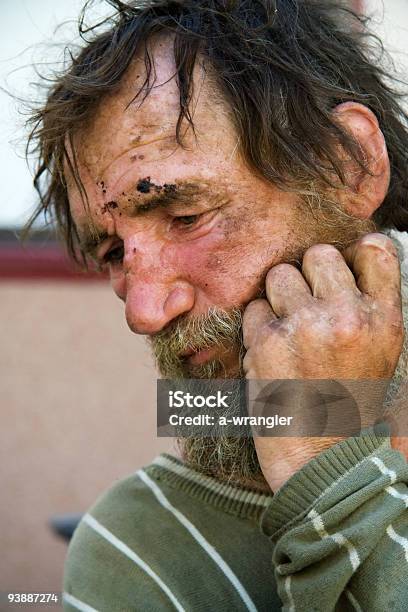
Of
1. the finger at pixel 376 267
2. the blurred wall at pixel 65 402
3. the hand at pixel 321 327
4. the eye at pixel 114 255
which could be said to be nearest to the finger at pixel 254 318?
the hand at pixel 321 327

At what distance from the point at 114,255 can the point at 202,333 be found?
17.5 inches

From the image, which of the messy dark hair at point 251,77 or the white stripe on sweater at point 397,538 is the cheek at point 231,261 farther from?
the white stripe on sweater at point 397,538

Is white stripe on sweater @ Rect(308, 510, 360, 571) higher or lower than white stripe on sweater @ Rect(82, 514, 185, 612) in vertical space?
higher

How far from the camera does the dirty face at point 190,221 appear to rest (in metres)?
2.22

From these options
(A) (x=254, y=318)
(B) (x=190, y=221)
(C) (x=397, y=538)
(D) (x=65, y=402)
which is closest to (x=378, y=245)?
(A) (x=254, y=318)

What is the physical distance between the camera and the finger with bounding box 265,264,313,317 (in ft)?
6.98

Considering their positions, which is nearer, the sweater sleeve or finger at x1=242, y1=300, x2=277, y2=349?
the sweater sleeve

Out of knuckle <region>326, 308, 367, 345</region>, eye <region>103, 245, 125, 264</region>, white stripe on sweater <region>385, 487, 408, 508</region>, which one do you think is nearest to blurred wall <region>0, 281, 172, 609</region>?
eye <region>103, 245, 125, 264</region>

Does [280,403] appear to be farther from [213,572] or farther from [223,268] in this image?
[213,572]

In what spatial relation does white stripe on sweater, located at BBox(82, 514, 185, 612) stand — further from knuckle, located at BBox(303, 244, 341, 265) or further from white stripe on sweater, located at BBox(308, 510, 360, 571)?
knuckle, located at BBox(303, 244, 341, 265)

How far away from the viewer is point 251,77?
2330 millimetres

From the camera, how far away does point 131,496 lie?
2584mm

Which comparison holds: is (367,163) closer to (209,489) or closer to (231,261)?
(231,261)

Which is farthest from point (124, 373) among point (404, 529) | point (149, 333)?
point (404, 529)
